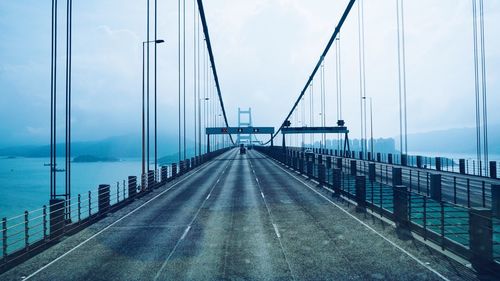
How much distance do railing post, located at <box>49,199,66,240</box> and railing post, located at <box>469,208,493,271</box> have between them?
1276 centimetres

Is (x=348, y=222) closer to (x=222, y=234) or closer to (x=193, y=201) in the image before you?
(x=222, y=234)

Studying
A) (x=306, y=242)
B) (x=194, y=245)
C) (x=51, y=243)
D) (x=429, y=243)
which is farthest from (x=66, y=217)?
(x=429, y=243)

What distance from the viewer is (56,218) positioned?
13039 millimetres

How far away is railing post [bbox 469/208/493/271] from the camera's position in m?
8.99

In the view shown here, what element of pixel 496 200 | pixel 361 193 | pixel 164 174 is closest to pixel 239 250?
pixel 361 193

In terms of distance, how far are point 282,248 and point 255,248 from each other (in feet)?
2.67

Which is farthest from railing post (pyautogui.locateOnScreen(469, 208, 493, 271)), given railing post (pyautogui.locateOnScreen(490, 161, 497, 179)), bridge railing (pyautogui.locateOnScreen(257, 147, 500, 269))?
railing post (pyautogui.locateOnScreen(490, 161, 497, 179))

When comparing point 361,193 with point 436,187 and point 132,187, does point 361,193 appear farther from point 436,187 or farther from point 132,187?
point 132,187

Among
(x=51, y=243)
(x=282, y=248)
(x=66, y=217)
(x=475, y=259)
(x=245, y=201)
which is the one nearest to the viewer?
(x=475, y=259)

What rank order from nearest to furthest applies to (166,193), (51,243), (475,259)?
(475,259) < (51,243) < (166,193)

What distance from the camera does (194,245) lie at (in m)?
11.5

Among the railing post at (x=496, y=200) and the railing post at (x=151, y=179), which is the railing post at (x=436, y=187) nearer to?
the railing post at (x=496, y=200)

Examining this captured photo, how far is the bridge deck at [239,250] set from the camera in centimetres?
903

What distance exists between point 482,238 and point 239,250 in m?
6.38
